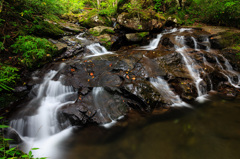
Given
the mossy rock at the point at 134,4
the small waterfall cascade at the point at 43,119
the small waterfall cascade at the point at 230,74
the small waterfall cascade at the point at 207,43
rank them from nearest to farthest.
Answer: the small waterfall cascade at the point at 43,119 → the small waterfall cascade at the point at 230,74 → the small waterfall cascade at the point at 207,43 → the mossy rock at the point at 134,4

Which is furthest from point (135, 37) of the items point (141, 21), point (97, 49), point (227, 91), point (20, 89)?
point (20, 89)

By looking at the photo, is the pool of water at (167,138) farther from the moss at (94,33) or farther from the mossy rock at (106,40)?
the moss at (94,33)

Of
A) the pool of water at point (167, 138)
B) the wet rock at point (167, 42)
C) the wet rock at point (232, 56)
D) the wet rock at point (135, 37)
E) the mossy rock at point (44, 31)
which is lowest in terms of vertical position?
the pool of water at point (167, 138)

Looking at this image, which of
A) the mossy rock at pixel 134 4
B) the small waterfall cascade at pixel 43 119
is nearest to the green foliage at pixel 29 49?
the small waterfall cascade at pixel 43 119

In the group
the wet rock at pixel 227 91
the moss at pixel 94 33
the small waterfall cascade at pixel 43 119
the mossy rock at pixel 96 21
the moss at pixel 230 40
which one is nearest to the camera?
the small waterfall cascade at pixel 43 119

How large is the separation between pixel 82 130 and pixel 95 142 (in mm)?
658

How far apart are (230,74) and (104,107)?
647 cm

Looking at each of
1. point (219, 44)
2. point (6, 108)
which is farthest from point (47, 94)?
point (219, 44)

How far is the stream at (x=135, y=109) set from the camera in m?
3.29

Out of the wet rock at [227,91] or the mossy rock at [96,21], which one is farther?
the mossy rock at [96,21]

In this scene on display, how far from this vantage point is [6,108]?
421 cm

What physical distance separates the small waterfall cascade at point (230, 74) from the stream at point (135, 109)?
0.05m

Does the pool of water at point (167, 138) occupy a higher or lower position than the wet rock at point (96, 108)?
lower

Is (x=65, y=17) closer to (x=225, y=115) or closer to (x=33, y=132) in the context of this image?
(x=33, y=132)
